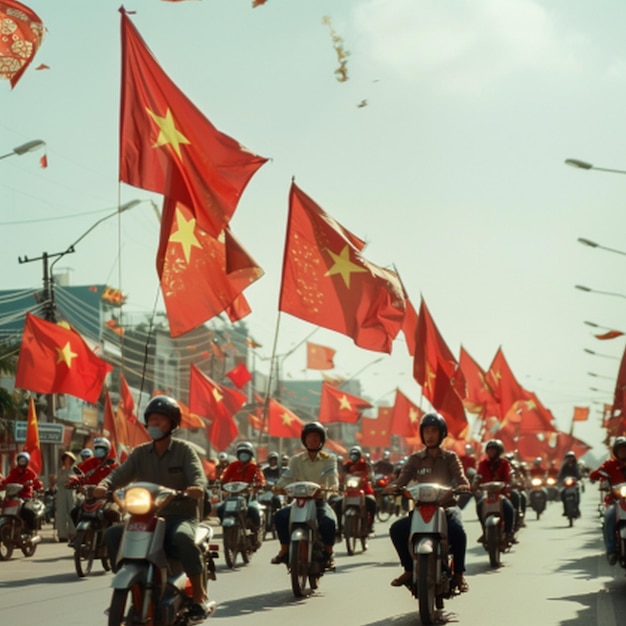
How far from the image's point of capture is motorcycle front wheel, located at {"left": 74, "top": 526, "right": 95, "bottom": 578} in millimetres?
16383

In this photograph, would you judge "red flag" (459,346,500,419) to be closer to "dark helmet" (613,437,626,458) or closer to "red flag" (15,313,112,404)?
"red flag" (15,313,112,404)

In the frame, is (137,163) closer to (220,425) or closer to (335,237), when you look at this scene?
(335,237)

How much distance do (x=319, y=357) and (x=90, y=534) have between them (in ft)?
122

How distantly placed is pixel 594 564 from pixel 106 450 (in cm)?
739

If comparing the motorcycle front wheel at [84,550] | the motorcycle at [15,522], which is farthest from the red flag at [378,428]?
the motorcycle front wheel at [84,550]

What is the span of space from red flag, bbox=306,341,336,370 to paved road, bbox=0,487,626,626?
3231 cm

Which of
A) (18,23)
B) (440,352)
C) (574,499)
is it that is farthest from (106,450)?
(574,499)

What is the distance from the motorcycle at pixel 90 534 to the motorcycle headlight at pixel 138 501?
8611 millimetres

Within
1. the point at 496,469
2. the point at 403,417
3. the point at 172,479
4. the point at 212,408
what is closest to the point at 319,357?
the point at 403,417

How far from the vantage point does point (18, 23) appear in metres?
14.4

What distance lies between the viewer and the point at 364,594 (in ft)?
44.5

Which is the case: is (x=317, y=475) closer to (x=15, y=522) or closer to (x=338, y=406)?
(x=15, y=522)

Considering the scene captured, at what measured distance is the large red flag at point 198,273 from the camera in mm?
16250

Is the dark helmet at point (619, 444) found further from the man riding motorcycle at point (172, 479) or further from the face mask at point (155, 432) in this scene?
the face mask at point (155, 432)
